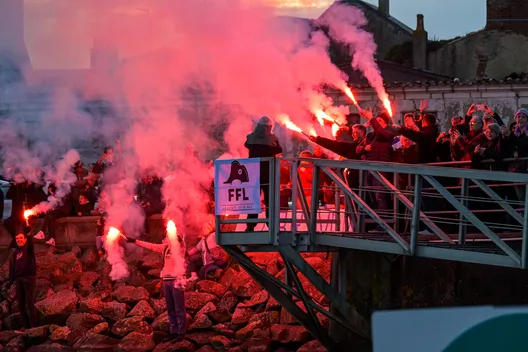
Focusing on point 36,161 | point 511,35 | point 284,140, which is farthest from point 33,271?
point 511,35

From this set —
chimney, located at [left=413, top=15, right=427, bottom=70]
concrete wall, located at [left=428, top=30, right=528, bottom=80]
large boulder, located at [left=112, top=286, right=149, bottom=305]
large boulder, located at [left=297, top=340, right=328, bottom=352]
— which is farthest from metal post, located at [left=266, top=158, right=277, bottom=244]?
chimney, located at [left=413, top=15, right=427, bottom=70]

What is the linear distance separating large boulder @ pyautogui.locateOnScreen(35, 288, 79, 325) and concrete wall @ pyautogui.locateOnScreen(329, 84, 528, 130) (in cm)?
1183

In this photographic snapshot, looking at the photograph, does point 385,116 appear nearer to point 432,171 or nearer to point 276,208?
point 276,208

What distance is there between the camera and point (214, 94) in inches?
765

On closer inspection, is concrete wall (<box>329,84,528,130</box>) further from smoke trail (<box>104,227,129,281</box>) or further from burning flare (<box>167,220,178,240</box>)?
burning flare (<box>167,220,178,240</box>)

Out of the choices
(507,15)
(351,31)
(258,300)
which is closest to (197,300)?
(258,300)

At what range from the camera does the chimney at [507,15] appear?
114 feet

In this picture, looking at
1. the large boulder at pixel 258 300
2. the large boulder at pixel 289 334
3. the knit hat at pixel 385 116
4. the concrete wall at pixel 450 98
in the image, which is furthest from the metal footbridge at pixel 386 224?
the concrete wall at pixel 450 98

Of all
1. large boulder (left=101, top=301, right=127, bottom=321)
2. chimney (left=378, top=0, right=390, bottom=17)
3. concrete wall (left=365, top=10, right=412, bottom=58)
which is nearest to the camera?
large boulder (left=101, top=301, right=127, bottom=321)

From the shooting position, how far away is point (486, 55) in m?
34.4

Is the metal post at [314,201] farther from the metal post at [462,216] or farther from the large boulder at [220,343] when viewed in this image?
the large boulder at [220,343]

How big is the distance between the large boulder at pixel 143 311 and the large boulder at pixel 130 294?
551 mm

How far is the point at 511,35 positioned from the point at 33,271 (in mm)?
22562

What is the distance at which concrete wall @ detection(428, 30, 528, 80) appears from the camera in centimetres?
3394
